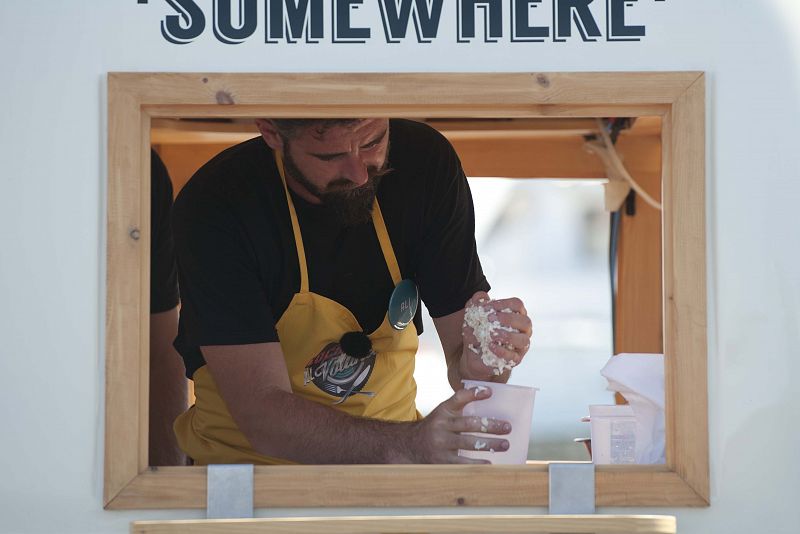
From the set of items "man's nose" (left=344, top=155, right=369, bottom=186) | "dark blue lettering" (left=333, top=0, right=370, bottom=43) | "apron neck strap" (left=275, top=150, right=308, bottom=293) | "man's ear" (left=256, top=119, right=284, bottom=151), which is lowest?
"apron neck strap" (left=275, top=150, right=308, bottom=293)

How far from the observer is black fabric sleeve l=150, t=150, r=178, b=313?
11.0 feet

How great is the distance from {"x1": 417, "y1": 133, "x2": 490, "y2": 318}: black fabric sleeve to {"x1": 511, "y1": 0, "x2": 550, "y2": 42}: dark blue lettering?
112 cm

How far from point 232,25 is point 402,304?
1116mm

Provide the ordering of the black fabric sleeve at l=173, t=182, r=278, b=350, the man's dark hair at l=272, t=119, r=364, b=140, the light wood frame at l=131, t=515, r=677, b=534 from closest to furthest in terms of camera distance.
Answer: the light wood frame at l=131, t=515, r=677, b=534 < the black fabric sleeve at l=173, t=182, r=278, b=350 < the man's dark hair at l=272, t=119, r=364, b=140

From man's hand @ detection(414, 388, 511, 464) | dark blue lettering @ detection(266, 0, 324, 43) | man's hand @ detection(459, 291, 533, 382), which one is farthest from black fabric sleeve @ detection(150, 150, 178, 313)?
dark blue lettering @ detection(266, 0, 324, 43)

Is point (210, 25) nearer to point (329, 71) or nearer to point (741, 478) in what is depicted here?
point (329, 71)

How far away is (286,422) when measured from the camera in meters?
2.44

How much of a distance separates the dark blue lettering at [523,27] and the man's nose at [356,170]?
37.0 inches

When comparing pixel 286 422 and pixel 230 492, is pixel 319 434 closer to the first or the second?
pixel 286 422

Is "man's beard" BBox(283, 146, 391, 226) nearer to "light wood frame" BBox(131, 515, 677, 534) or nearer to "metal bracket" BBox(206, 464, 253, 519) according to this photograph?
"metal bracket" BBox(206, 464, 253, 519)

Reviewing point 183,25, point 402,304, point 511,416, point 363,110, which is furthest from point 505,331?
point 183,25

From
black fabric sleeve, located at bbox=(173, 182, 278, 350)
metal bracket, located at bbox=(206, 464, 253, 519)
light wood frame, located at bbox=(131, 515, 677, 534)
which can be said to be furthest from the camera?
black fabric sleeve, located at bbox=(173, 182, 278, 350)

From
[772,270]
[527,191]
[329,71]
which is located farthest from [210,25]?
[527,191]

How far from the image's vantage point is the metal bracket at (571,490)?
183 cm
